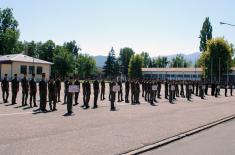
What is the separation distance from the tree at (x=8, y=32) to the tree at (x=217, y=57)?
4547cm

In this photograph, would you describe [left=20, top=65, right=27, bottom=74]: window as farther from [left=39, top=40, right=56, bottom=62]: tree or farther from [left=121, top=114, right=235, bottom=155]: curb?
[left=39, top=40, right=56, bottom=62]: tree

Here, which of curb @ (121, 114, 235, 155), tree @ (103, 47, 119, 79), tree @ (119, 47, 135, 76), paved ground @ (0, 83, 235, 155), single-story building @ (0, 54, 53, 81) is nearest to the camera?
paved ground @ (0, 83, 235, 155)

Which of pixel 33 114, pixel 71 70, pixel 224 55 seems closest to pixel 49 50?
pixel 71 70

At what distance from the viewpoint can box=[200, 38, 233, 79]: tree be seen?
95.5m

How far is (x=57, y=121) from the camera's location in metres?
15.4

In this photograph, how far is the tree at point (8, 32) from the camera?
9387cm

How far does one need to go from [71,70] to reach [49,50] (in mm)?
21716

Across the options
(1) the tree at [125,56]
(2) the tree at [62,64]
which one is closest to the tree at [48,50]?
(2) the tree at [62,64]

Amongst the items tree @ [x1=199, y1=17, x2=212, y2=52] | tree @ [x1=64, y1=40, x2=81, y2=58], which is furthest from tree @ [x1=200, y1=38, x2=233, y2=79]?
tree @ [x1=64, y1=40, x2=81, y2=58]

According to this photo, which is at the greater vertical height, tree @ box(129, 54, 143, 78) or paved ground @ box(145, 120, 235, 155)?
tree @ box(129, 54, 143, 78)

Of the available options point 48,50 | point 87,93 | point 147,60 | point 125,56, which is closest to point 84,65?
point 48,50

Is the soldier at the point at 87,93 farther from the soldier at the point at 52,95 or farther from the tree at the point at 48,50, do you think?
the tree at the point at 48,50

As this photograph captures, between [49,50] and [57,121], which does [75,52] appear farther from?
[57,121]

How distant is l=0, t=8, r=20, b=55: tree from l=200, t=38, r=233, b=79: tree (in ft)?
149
